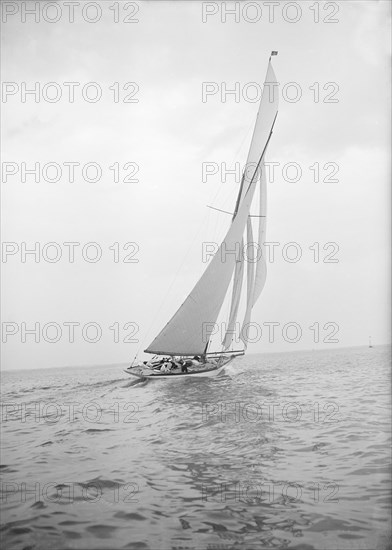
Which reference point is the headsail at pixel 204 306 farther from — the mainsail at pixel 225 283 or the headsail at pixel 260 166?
the headsail at pixel 260 166

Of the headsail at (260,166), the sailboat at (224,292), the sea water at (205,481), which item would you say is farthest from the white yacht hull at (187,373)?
the sea water at (205,481)

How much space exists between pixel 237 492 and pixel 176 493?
100 centimetres

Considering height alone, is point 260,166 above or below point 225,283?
above

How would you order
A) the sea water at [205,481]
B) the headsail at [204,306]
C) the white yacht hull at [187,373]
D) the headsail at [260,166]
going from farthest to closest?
1. the headsail at [260,166]
2. the headsail at [204,306]
3. the white yacht hull at [187,373]
4. the sea water at [205,481]

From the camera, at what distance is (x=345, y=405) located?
49.3 ft

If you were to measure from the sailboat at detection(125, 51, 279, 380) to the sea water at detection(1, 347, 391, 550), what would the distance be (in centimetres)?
1320

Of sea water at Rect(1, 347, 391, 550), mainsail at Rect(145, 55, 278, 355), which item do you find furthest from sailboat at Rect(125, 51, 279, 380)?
sea water at Rect(1, 347, 391, 550)

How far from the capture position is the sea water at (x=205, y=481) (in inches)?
207

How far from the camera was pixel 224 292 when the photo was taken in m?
27.8

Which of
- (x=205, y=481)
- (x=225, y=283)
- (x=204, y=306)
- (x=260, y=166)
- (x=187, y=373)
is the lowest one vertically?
(x=187, y=373)

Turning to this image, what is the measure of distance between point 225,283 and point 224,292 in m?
0.63

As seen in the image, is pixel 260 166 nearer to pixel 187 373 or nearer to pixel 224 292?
pixel 224 292

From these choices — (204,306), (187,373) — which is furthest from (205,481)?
(204,306)

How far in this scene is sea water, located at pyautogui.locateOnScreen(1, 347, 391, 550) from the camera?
5254mm
